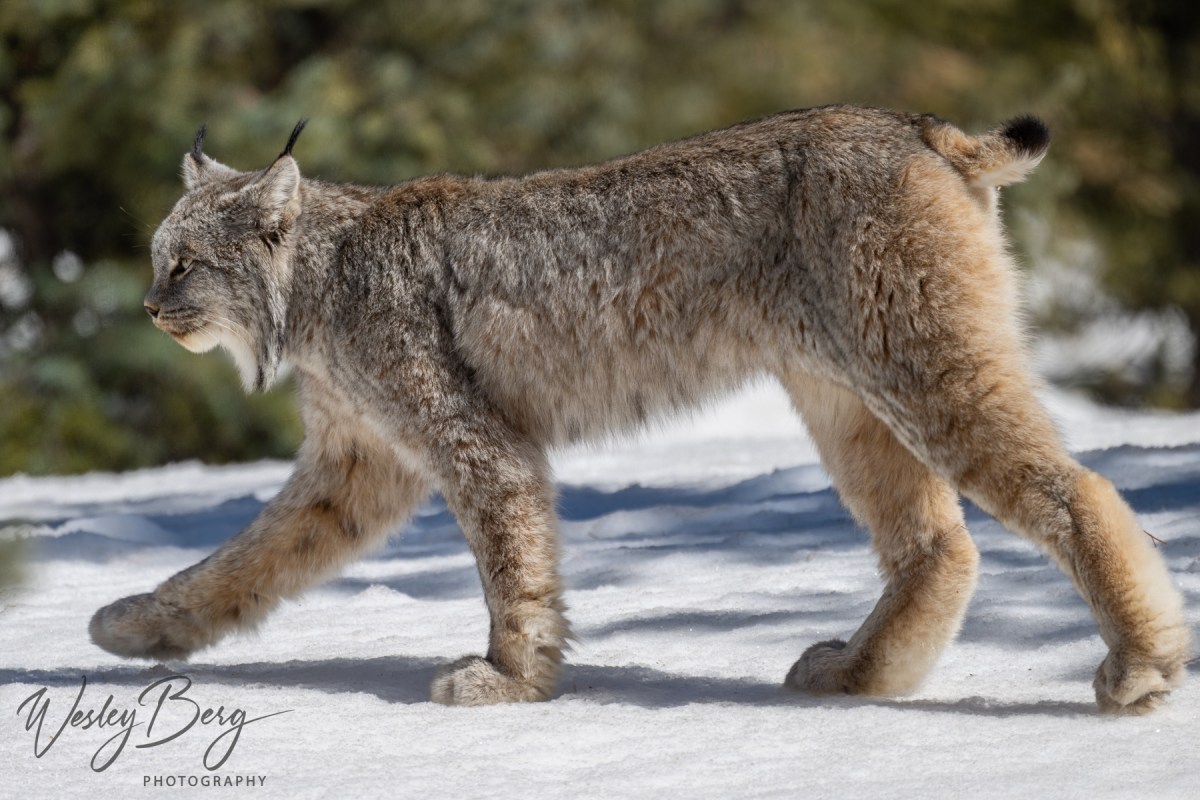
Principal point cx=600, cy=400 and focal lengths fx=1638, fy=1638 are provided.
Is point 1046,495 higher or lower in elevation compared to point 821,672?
higher

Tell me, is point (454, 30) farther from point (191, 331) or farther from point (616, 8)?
point (191, 331)

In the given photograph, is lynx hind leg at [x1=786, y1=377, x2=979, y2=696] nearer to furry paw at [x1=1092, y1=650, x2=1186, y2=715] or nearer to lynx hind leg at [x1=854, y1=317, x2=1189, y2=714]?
lynx hind leg at [x1=854, y1=317, x2=1189, y2=714]

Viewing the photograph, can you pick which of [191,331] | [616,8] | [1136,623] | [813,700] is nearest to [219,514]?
[191,331]

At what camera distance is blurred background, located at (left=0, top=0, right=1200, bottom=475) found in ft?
37.2

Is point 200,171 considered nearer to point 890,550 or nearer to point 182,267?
point 182,267

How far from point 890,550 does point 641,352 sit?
777 mm

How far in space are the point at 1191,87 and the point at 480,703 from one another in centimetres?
1095

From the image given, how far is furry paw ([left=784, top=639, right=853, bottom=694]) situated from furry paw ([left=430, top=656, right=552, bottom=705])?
1.89 ft

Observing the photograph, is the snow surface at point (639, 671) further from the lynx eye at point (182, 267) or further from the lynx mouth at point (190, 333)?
the lynx eye at point (182, 267)

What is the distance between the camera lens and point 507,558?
384 centimetres
